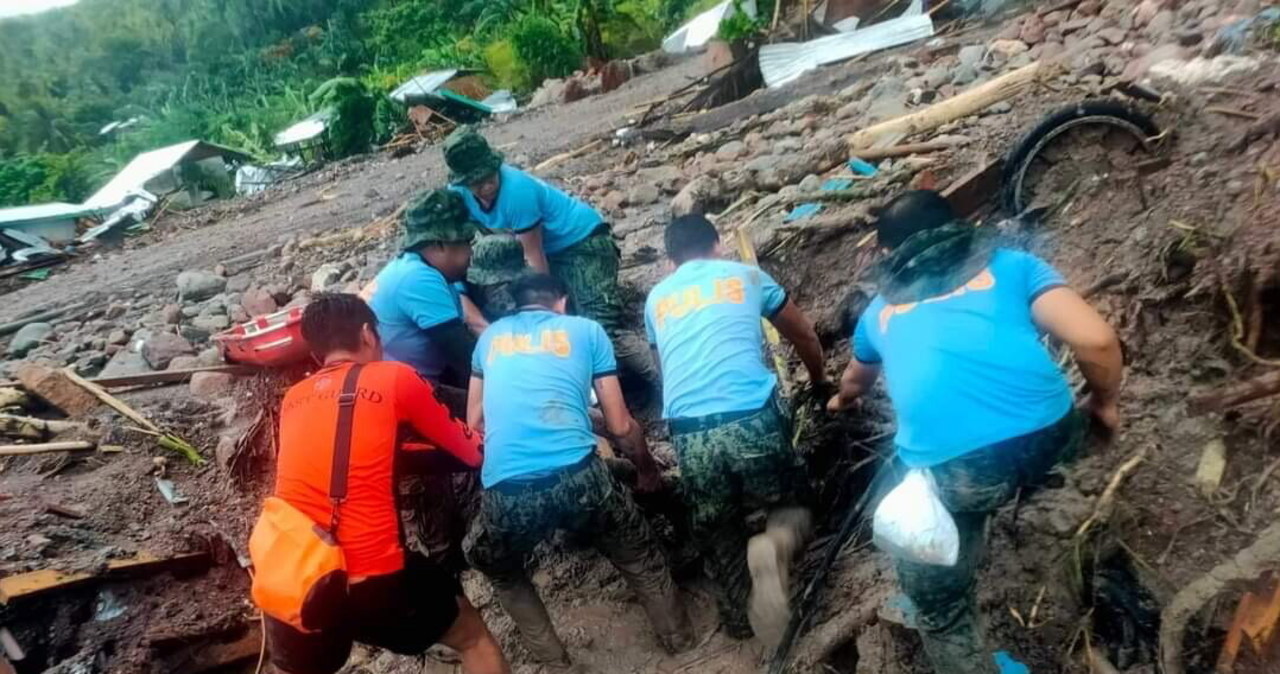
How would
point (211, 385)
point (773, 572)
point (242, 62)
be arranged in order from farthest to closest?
point (242, 62), point (211, 385), point (773, 572)

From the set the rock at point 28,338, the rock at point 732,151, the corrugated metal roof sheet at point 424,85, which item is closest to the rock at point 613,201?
the rock at point 732,151

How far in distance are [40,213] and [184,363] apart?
1323 cm

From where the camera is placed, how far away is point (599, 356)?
3.62 meters

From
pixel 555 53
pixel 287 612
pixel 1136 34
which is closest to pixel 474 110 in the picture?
pixel 555 53

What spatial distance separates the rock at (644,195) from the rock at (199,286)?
4.84 metres

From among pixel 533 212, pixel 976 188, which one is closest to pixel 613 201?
pixel 533 212

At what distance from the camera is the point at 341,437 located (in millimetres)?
3088

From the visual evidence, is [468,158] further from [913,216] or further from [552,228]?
[913,216]

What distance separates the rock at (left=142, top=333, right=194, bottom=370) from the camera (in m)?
6.89

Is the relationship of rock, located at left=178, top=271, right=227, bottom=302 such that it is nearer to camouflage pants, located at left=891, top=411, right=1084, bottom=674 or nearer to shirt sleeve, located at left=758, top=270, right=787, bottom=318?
shirt sleeve, located at left=758, top=270, right=787, bottom=318

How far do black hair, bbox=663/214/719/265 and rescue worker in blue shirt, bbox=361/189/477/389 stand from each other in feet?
4.02

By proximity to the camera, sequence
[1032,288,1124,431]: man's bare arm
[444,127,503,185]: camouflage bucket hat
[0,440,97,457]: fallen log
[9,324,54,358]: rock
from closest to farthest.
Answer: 1. [1032,288,1124,431]: man's bare arm
2. [444,127,503,185]: camouflage bucket hat
3. [0,440,97,457]: fallen log
4. [9,324,54,358]: rock

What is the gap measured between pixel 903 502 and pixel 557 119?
1452 centimetres

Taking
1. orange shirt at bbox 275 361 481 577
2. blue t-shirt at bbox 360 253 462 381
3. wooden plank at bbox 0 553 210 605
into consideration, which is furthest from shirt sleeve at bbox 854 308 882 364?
wooden plank at bbox 0 553 210 605
